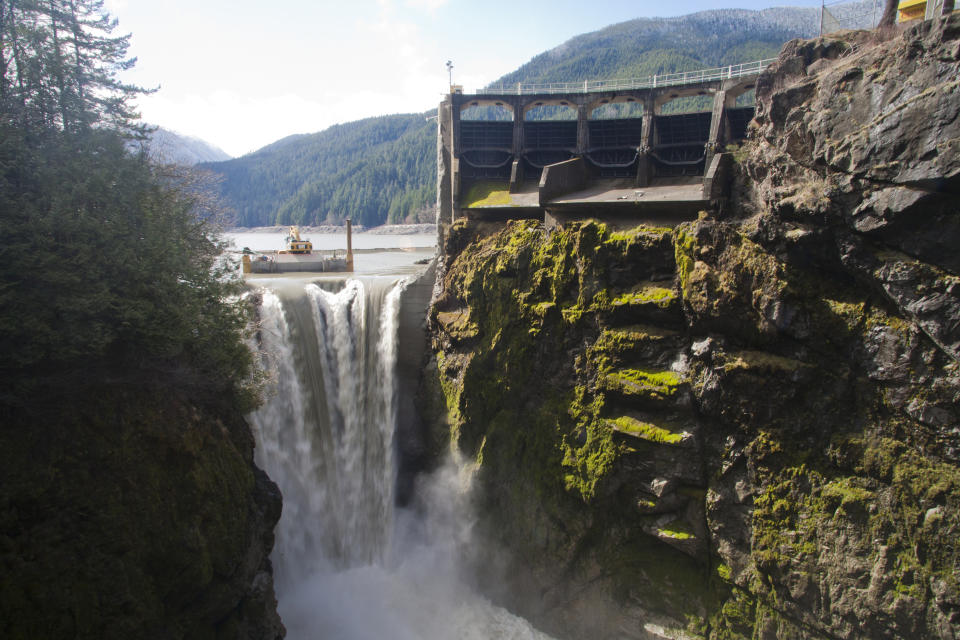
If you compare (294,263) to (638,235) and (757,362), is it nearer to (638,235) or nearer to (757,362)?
(638,235)

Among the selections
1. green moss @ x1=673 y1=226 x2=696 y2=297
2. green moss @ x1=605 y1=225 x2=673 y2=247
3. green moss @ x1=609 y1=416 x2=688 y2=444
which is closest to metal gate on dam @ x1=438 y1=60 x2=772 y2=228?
green moss @ x1=605 y1=225 x2=673 y2=247

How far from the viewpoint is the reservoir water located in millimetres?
15266

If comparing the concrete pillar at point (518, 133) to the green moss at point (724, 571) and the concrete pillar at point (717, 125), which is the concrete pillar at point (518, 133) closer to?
the concrete pillar at point (717, 125)

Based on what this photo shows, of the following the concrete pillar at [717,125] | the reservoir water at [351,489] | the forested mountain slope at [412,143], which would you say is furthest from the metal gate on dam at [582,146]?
the forested mountain slope at [412,143]

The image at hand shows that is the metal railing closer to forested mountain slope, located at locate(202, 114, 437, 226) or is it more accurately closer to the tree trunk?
the tree trunk

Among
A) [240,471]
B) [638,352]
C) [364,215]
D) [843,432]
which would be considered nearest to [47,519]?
[240,471]

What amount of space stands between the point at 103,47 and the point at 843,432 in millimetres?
18390

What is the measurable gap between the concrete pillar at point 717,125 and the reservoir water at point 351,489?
13.5m

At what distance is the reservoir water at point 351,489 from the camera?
15.3 meters

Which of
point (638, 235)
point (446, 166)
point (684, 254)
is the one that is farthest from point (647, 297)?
Result: point (446, 166)

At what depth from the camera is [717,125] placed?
65.5ft

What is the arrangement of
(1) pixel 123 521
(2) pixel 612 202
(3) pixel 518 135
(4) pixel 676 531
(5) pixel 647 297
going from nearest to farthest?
(1) pixel 123 521, (4) pixel 676 531, (5) pixel 647 297, (2) pixel 612 202, (3) pixel 518 135

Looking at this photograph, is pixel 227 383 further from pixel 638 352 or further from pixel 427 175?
pixel 427 175

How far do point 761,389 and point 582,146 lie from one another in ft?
46.3
